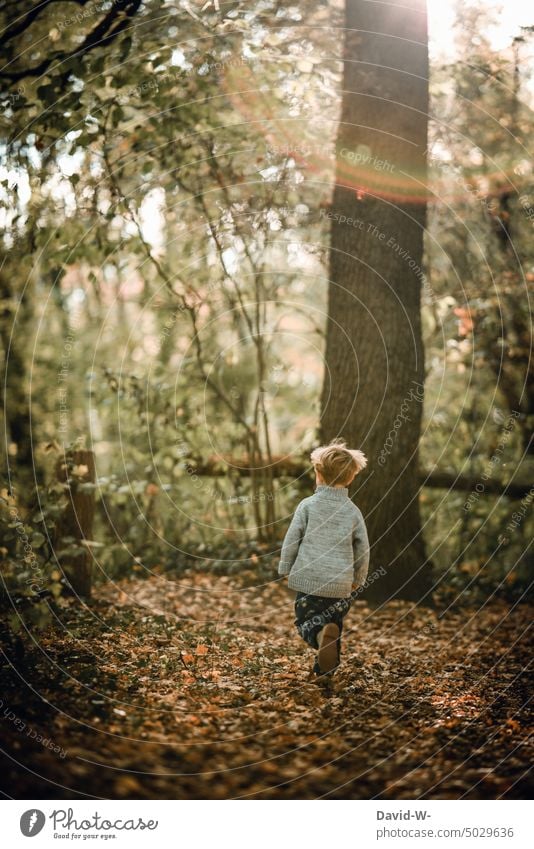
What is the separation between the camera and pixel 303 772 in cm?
353

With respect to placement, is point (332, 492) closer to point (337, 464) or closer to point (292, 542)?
point (337, 464)

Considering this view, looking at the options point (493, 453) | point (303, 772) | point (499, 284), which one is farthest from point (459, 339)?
point (303, 772)

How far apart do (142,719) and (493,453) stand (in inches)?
231

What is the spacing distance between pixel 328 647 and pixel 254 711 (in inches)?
22.8

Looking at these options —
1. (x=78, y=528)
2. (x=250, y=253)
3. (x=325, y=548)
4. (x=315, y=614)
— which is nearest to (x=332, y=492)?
(x=325, y=548)

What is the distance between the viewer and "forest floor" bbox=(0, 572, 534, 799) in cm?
345

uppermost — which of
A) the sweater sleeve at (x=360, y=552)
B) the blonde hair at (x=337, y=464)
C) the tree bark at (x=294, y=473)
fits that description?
the blonde hair at (x=337, y=464)

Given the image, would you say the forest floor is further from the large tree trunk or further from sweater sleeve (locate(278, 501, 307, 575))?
the large tree trunk

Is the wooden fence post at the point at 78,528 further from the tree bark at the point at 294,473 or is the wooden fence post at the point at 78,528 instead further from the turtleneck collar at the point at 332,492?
the turtleneck collar at the point at 332,492

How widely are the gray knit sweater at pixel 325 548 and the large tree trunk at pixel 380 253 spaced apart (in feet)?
5.31

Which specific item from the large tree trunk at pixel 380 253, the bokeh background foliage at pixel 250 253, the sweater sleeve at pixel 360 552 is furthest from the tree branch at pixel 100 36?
the sweater sleeve at pixel 360 552

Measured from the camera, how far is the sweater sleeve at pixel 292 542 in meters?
4.48

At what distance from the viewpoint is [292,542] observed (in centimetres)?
453

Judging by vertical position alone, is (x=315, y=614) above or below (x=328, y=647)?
above
